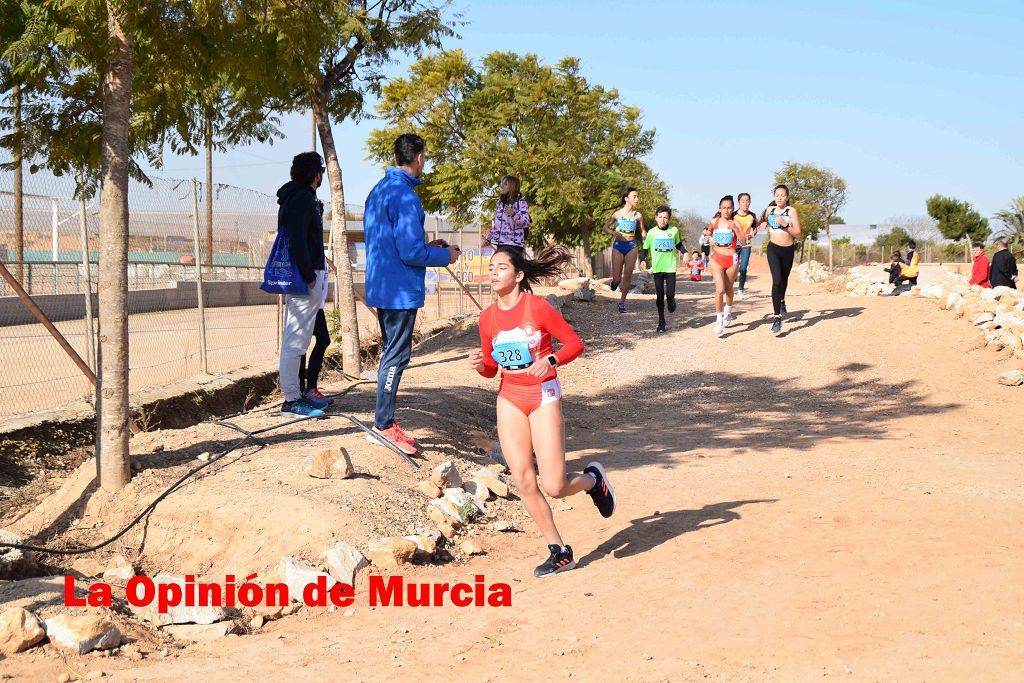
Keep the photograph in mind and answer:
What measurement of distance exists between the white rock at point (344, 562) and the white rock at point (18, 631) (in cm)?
142

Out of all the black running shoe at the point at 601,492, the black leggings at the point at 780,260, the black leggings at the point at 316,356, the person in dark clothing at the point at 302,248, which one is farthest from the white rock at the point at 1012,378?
the person in dark clothing at the point at 302,248

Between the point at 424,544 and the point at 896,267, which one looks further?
the point at 896,267

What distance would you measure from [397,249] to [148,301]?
19.0m

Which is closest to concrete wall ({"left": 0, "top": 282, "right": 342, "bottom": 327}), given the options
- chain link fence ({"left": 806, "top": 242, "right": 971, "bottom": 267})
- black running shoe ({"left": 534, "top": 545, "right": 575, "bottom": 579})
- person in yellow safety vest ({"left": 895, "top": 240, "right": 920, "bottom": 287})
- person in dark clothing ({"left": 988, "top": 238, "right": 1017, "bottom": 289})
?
black running shoe ({"left": 534, "top": 545, "right": 575, "bottom": 579})

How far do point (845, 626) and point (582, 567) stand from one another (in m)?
1.69

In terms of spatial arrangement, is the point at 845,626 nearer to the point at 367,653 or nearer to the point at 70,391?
the point at 367,653

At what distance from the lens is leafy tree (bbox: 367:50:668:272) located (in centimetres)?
3111

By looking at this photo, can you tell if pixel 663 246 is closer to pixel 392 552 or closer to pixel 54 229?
pixel 54 229

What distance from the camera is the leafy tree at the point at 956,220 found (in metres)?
54.5

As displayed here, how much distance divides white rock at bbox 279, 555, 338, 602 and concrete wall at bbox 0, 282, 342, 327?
8767 millimetres

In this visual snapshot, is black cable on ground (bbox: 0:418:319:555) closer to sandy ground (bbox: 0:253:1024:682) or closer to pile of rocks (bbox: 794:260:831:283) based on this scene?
sandy ground (bbox: 0:253:1024:682)

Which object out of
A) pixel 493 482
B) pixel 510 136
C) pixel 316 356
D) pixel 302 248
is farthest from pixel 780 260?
pixel 510 136

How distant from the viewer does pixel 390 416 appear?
6.91 meters

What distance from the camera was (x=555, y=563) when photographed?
17.5 feet
